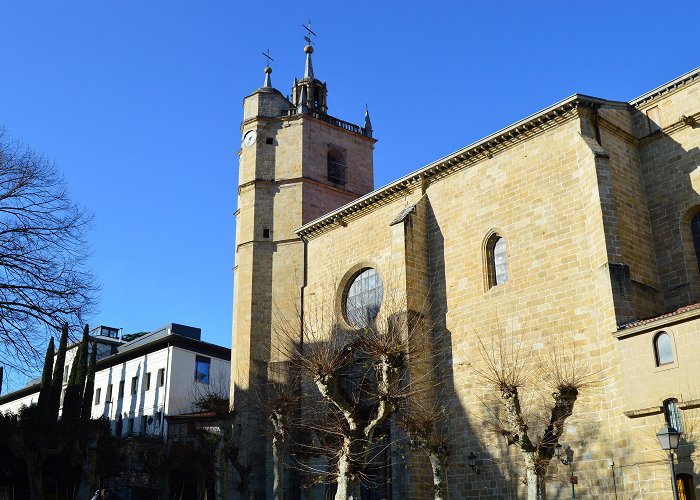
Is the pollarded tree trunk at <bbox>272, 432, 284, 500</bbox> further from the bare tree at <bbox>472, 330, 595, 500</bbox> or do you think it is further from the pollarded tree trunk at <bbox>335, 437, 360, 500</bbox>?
the bare tree at <bbox>472, 330, 595, 500</bbox>

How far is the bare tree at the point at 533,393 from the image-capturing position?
1427 centimetres

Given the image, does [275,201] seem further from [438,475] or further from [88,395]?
[438,475]

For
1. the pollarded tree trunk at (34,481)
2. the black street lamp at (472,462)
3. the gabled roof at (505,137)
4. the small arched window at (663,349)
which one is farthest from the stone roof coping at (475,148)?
the pollarded tree trunk at (34,481)

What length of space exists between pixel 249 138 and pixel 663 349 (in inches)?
781

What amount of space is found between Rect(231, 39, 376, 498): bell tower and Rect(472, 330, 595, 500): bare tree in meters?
9.54

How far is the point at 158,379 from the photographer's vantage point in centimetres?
3869

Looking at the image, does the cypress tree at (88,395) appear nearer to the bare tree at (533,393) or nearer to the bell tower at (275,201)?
the bell tower at (275,201)

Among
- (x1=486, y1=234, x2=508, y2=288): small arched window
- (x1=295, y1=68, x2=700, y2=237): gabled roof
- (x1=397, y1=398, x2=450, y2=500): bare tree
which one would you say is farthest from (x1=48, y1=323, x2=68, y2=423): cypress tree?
(x1=486, y1=234, x2=508, y2=288): small arched window

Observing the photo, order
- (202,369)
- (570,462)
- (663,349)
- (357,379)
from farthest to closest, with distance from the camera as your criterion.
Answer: (202,369), (357,379), (570,462), (663,349)

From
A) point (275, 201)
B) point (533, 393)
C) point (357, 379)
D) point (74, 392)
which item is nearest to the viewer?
point (533, 393)

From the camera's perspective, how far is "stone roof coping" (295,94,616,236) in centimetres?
1831

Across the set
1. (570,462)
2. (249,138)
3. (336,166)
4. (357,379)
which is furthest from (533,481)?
(249,138)

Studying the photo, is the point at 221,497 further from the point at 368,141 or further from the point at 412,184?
the point at 368,141

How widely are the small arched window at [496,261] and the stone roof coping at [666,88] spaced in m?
5.29
